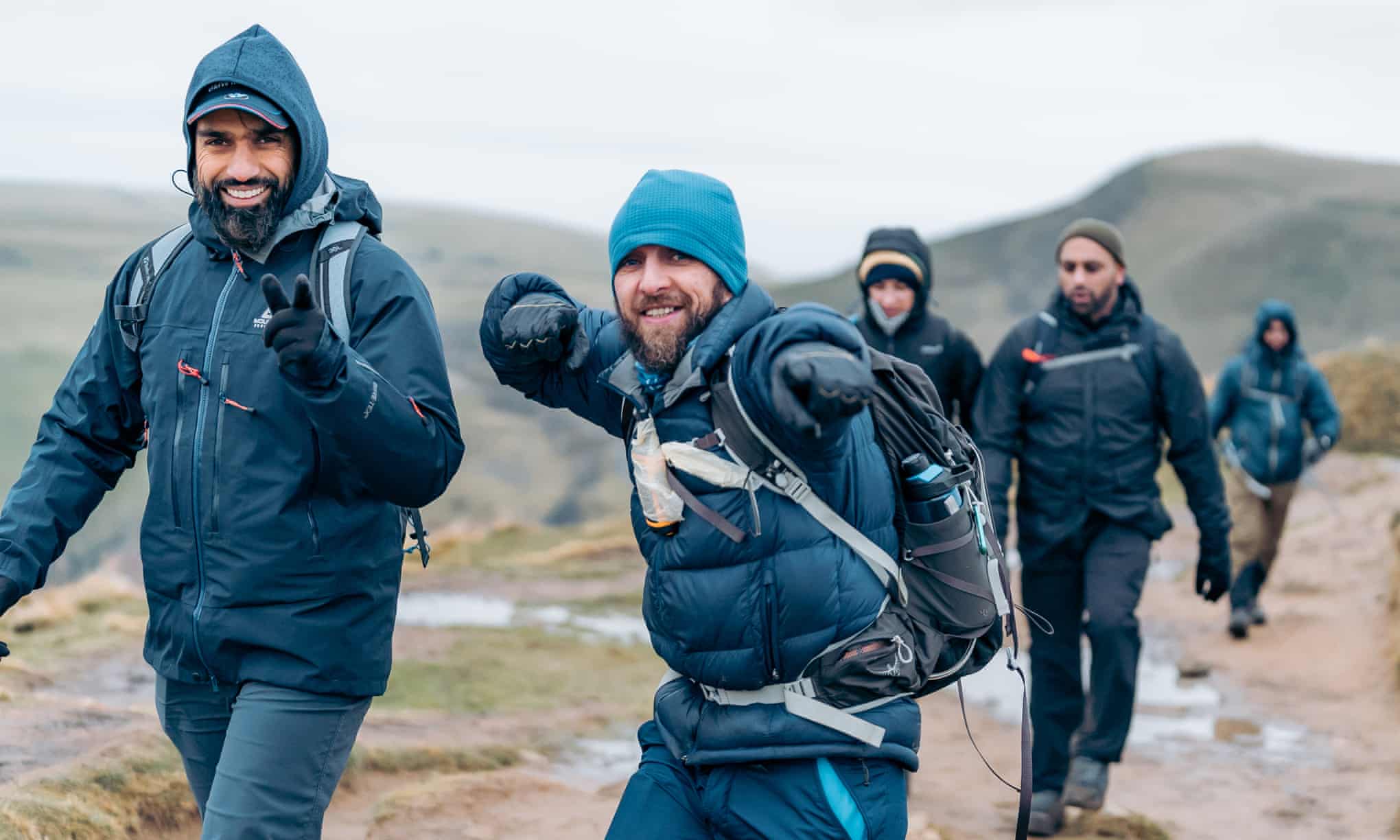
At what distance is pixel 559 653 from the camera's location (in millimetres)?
11703

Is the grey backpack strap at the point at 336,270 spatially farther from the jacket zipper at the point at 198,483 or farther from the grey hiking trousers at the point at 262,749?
the grey hiking trousers at the point at 262,749

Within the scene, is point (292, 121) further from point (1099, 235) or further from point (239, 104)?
point (1099, 235)

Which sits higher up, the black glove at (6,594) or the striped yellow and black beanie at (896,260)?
the striped yellow and black beanie at (896,260)

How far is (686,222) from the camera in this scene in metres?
3.70

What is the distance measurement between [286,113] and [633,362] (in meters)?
1.13

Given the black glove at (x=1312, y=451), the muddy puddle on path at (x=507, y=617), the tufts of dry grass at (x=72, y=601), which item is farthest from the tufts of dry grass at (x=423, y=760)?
the black glove at (x=1312, y=451)

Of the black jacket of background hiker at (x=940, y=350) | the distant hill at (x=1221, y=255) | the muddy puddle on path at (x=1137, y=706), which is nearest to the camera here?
the black jacket of background hiker at (x=940, y=350)

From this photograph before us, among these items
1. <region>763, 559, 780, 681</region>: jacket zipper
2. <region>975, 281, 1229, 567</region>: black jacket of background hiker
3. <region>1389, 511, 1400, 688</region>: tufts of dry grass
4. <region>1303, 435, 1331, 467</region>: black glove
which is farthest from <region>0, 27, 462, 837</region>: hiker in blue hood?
<region>1303, 435, 1331, 467</region>: black glove

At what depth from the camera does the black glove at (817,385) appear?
312 cm

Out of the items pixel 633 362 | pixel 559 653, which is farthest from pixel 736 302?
pixel 559 653

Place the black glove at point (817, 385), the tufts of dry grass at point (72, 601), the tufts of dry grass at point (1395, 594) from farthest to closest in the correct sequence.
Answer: the tufts of dry grass at point (1395, 594) → the tufts of dry grass at point (72, 601) → the black glove at point (817, 385)

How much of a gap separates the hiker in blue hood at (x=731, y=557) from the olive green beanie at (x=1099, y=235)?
13.1 ft

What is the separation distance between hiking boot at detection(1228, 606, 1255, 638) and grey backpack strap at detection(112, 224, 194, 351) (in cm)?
1106

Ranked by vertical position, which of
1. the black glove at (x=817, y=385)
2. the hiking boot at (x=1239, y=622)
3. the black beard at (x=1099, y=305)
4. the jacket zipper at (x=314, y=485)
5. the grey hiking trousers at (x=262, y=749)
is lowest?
the hiking boot at (x=1239, y=622)
